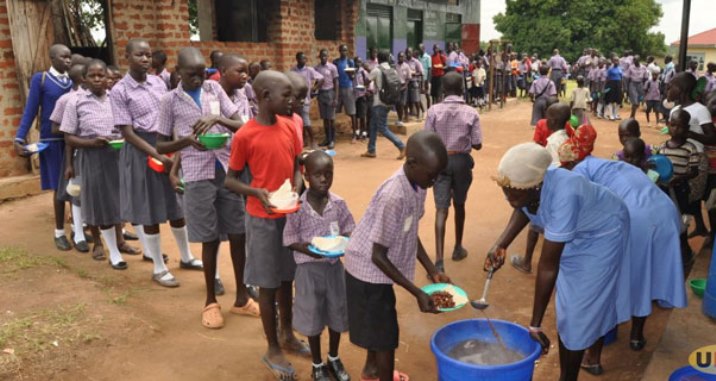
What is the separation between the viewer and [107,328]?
3.68m

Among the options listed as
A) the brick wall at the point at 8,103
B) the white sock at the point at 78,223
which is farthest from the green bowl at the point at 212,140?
the brick wall at the point at 8,103

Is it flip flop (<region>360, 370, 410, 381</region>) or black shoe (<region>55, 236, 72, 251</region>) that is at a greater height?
black shoe (<region>55, 236, 72, 251</region>)

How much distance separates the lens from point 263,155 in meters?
3.16

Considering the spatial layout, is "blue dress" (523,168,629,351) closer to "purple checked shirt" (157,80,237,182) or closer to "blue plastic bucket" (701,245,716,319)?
"blue plastic bucket" (701,245,716,319)

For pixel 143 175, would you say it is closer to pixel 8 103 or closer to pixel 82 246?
pixel 82 246

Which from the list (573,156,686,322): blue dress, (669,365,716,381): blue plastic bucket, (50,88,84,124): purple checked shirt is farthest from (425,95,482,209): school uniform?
(50,88,84,124): purple checked shirt

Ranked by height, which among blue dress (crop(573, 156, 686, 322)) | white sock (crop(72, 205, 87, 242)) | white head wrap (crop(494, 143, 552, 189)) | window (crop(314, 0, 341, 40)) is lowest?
white sock (crop(72, 205, 87, 242))

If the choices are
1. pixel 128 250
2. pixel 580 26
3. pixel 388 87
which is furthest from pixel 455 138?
pixel 580 26

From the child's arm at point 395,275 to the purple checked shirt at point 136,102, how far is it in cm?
246

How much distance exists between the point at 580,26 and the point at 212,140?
3446 centimetres

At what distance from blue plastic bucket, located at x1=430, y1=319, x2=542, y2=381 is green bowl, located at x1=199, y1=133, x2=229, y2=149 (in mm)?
1753

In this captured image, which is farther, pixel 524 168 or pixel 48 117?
pixel 48 117

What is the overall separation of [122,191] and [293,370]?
2.26 meters

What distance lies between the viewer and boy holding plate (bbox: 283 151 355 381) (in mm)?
3043
